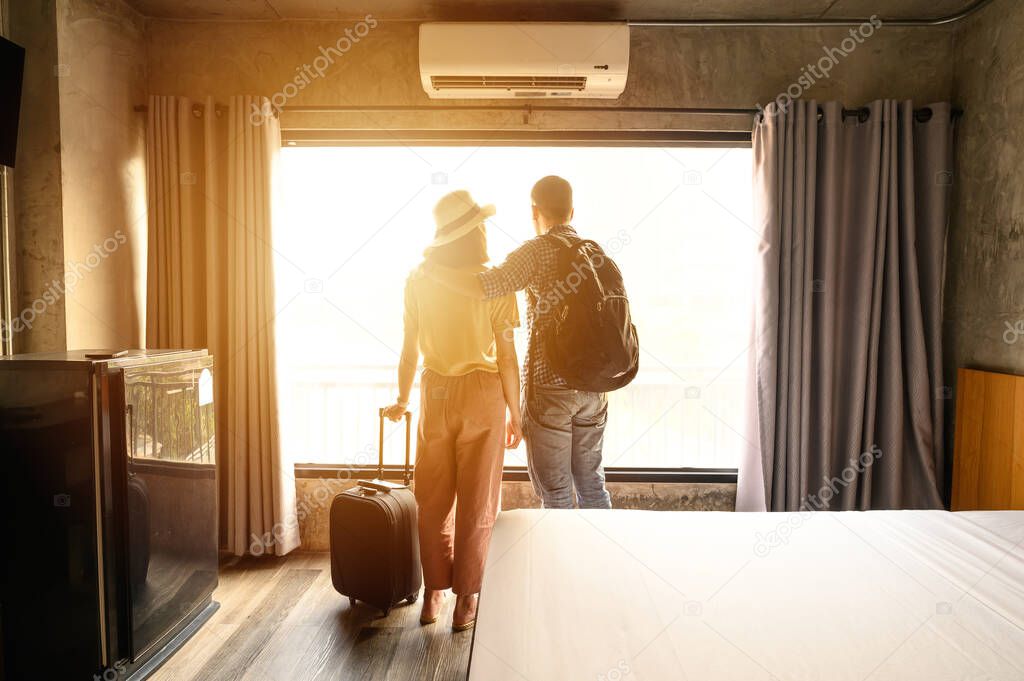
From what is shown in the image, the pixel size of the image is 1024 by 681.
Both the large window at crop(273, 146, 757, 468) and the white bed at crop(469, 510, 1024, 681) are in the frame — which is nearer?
the white bed at crop(469, 510, 1024, 681)

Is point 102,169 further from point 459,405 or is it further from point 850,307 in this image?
point 850,307

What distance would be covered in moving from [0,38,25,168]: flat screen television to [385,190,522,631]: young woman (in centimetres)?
135

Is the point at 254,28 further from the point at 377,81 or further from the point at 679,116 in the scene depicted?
the point at 679,116

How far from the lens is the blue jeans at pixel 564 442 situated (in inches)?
72.1

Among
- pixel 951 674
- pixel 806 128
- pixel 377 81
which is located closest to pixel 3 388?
pixel 377 81

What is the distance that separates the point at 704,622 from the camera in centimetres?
96

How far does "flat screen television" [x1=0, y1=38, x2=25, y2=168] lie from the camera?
1792 mm

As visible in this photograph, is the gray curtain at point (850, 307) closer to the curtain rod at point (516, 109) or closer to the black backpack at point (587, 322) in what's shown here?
the curtain rod at point (516, 109)

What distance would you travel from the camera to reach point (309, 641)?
6.18 ft

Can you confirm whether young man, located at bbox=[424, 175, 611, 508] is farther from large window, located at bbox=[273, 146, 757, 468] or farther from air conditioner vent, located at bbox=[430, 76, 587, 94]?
large window, located at bbox=[273, 146, 757, 468]

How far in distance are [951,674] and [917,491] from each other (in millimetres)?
1929

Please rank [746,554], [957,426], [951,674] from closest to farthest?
[951,674] < [746,554] < [957,426]

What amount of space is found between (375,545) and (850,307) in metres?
2.20

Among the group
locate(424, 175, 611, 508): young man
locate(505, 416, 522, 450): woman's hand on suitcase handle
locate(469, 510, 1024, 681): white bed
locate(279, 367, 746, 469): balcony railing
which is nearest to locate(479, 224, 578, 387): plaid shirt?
locate(424, 175, 611, 508): young man
